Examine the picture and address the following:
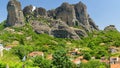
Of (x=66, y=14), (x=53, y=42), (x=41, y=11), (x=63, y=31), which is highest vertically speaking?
(x=41, y=11)

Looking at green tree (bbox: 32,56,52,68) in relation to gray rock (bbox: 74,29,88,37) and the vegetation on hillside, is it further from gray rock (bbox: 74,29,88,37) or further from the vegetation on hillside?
gray rock (bbox: 74,29,88,37)

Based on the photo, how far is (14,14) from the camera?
132 m

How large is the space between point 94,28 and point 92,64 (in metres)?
92.4

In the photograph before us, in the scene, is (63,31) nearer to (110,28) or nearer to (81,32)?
(81,32)

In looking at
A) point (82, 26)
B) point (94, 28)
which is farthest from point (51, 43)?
point (94, 28)

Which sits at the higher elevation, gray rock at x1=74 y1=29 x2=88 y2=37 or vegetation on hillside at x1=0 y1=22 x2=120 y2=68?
gray rock at x1=74 y1=29 x2=88 y2=37

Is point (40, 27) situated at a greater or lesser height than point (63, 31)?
greater

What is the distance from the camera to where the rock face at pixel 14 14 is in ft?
425

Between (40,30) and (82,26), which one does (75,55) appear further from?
(82,26)

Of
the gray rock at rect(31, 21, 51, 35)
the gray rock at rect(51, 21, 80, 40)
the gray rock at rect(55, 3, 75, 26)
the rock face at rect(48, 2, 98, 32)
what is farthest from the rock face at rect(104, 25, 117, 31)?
the gray rock at rect(31, 21, 51, 35)

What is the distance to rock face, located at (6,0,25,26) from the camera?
130m

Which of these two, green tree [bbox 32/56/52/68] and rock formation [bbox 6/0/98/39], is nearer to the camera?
green tree [bbox 32/56/52/68]

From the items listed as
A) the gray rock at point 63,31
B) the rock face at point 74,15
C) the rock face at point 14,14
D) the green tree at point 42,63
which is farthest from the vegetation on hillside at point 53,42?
the green tree at point 42,63

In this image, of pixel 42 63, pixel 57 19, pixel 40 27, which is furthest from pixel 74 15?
pixel 42 63
